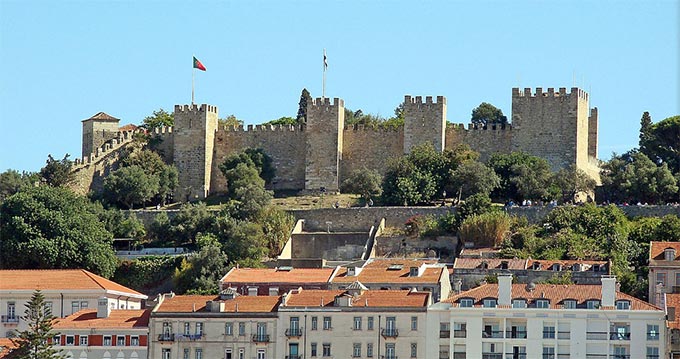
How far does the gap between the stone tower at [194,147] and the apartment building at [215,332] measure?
30.6 metres

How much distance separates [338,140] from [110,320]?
29.1 metres

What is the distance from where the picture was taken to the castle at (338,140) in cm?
9206

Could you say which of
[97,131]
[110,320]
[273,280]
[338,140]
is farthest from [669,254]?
[97,131]

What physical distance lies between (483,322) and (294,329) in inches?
221

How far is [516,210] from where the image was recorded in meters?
84.8

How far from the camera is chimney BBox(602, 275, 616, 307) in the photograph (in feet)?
208

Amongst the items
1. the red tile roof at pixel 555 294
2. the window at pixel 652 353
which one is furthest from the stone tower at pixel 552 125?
the window at pixel 652 353

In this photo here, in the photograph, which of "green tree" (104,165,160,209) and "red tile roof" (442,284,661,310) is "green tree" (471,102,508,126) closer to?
"green tree" (104,165,160,209)

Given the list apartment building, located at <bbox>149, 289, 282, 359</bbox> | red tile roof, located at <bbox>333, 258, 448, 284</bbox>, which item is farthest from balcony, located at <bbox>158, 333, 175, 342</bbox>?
red tile roof, located at <bbox>333, 258, 448, 284</bbox>

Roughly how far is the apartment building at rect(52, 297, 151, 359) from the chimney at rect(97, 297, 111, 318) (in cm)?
113

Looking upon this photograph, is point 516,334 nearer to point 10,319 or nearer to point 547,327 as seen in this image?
point 547,327

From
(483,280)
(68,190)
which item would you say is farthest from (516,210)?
(68,190)

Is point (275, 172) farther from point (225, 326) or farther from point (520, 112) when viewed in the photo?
point (225, 326)

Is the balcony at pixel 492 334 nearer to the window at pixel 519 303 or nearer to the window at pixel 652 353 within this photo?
the window at pixel 519 303
